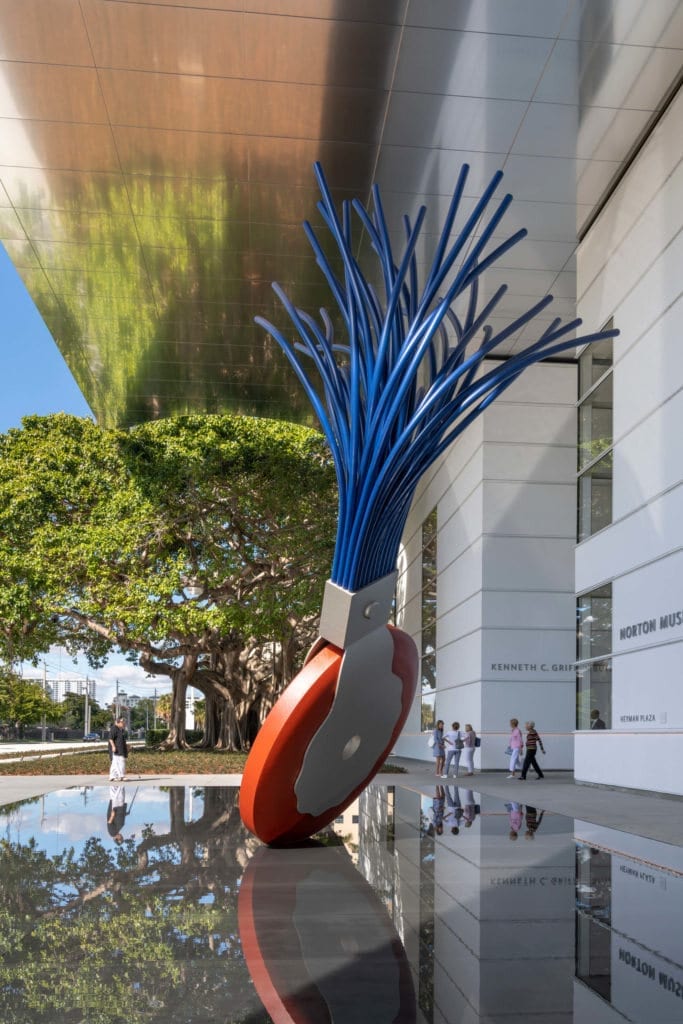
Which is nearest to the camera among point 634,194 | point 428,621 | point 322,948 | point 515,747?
point 322,948

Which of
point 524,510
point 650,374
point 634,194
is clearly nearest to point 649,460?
point 650,374

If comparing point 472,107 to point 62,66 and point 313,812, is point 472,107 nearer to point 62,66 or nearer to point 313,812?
point 62,66

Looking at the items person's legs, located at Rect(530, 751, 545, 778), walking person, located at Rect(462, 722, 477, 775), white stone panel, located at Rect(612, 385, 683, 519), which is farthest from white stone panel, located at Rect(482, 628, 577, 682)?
white stone panel, located at Rect(612, 385, 683, 519)

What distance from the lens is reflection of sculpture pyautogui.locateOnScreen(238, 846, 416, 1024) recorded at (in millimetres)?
4051

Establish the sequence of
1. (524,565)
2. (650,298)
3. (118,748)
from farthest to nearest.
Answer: (524,565) < (118,748) < (650,298)

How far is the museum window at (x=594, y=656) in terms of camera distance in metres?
16.3

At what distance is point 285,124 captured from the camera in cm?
1502

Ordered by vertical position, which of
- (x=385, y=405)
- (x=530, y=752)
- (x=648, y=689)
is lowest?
(x=530, y=752)

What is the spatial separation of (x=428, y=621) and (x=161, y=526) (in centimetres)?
881

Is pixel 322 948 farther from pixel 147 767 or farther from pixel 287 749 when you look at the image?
pixel 147 767

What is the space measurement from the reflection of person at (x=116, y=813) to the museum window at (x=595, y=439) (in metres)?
8.56

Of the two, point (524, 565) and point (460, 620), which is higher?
point (524, 565)

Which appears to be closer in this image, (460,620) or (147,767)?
(147,767)

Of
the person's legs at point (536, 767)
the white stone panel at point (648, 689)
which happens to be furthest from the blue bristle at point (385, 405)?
the person's legs at point (536, 767)
